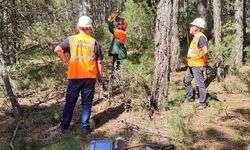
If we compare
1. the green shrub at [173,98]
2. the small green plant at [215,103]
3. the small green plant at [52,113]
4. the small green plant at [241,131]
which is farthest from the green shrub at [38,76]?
the small green plant at [241,131]

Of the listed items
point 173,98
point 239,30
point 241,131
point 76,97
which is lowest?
point 241,131

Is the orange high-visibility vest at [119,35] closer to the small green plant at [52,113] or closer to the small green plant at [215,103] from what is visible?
the small green plant at [52,113]

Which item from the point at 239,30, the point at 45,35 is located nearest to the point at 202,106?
the point at 239,30

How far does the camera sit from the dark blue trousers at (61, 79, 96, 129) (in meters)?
7.32

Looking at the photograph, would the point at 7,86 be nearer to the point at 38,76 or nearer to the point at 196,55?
the point at 196,55

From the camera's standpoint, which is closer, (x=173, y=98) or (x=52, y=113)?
(x=173, y=98)

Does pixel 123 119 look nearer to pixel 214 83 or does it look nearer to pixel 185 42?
pixel 214 83

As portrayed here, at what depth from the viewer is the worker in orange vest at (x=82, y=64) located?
718 centimetres

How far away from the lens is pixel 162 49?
795cm

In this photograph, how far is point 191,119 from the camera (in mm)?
7781

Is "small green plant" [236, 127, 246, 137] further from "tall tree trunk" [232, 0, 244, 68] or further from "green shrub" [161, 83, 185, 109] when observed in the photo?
"tall tree trunk" [232, 0, 244, 68]

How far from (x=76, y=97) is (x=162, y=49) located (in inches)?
76.4

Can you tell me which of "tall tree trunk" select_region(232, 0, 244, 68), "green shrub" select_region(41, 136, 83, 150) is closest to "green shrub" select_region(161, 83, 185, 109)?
"green shrub" select_region(41, 136, 83, 150)

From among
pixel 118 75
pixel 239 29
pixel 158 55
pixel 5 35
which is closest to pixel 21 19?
pixel 5 35
